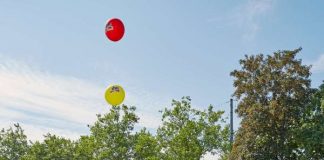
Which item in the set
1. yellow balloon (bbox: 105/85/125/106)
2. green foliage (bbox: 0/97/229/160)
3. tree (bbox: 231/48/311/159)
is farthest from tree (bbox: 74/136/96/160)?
yellow balloon (bbox: 105/85/125/106)

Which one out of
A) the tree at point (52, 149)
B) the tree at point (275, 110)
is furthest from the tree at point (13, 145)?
the tree at point (275, 110)

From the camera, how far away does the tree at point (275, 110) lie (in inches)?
1118

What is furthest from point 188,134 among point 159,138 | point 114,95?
point 114,95

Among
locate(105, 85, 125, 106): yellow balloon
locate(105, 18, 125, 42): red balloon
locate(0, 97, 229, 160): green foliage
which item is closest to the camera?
locate(105, 18, 125, 42): red balloon

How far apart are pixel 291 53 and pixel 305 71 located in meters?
1.42

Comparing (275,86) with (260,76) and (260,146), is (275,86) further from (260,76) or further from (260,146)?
(260,146)

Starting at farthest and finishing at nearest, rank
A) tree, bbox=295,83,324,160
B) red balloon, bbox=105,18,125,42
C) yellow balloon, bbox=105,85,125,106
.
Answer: tree, bbox=295,83,324,160
yellow balloon, bbox=105,85,125,106
red balloon, bbox=105,18,125,42

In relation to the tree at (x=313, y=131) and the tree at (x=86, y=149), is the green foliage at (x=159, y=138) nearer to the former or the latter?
the tree at (x=86, y=149)

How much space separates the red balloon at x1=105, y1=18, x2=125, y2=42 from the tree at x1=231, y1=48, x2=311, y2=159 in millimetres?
13556

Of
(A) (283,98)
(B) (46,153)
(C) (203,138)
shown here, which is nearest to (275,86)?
(A) (283,98)

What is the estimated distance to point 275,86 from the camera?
2888 centimetres

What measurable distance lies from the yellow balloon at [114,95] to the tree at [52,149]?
37.3 m

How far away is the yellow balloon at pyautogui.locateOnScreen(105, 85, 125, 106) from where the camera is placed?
18.5 m

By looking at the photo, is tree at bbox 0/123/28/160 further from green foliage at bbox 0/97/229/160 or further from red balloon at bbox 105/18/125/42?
red balloon at bbox 105/18/125/42
